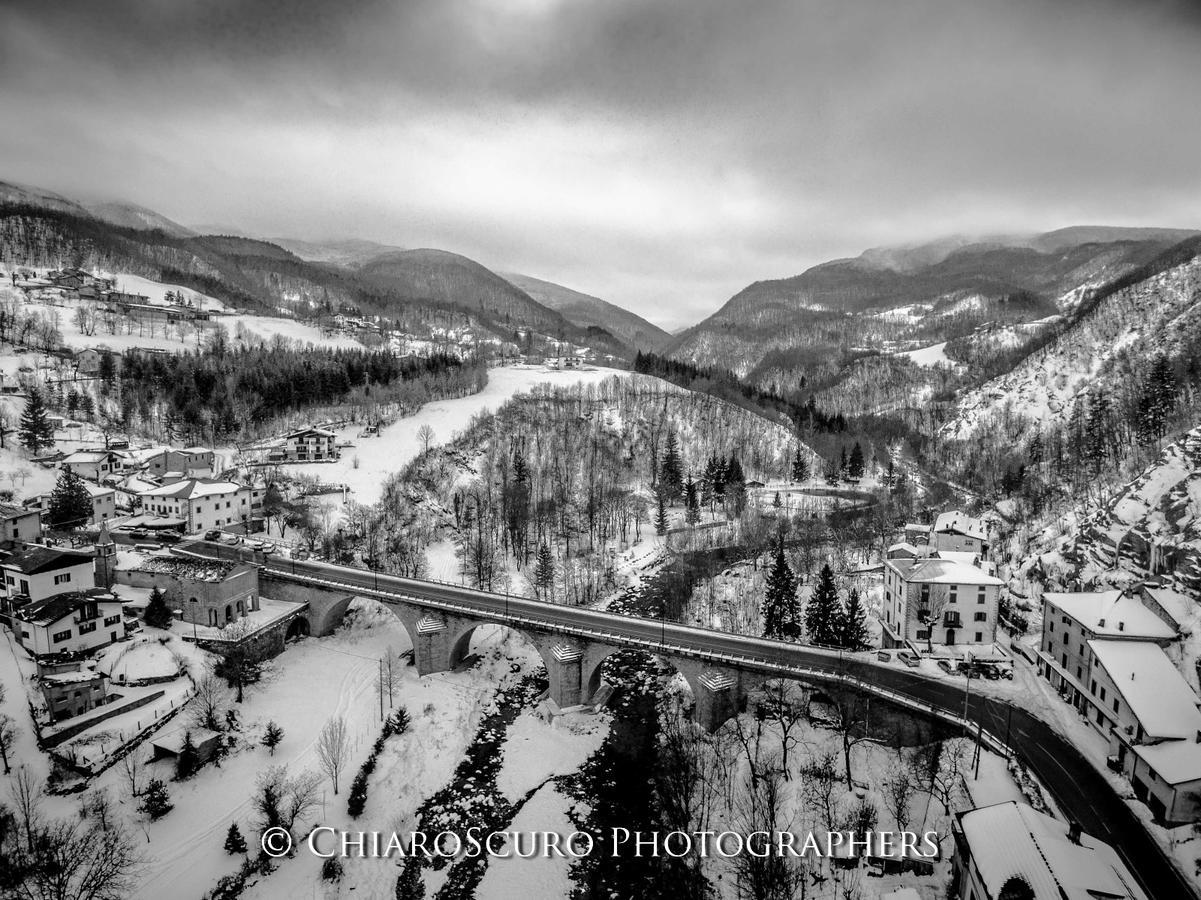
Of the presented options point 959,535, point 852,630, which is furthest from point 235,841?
point 959,535

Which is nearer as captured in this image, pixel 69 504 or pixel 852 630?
pixel 852 630

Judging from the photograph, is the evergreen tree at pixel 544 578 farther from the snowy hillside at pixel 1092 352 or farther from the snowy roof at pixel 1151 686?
the snowy hillside at pixel 1092 352

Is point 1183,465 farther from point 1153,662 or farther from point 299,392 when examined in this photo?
point 299,392

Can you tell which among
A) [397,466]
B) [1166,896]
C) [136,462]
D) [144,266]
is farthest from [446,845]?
[144,266]

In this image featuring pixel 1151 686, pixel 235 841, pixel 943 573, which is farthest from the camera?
pixel 943 573

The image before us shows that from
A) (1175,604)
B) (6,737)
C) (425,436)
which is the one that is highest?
(425,436)

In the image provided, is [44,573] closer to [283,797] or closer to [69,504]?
[69,504]
